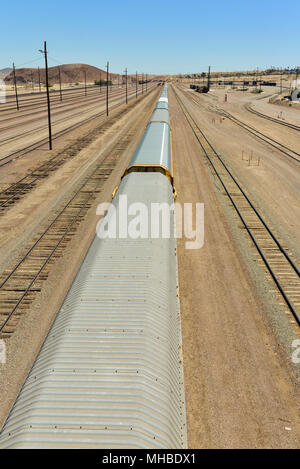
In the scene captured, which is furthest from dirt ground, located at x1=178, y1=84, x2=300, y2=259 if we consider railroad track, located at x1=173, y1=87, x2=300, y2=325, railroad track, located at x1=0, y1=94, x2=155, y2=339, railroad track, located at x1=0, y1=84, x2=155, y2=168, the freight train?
railroad track, located at x1=0, y1=84, x2=155, y2=168

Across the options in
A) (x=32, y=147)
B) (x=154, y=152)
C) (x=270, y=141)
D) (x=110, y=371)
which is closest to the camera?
(x=110, y=371)

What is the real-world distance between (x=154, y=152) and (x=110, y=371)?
16.4 meters

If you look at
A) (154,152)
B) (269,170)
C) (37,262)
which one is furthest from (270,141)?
(37,262)

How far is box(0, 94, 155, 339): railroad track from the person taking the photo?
1234cm

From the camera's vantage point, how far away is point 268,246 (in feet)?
56.1

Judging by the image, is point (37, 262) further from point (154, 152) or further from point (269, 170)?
point (269, 170)

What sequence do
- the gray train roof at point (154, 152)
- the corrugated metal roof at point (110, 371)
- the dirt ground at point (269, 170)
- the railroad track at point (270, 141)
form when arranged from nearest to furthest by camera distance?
the corrugated metal roof at point (110, 371) → the gray train roof at point (154, 152) → the dirt ground at point (269, 170) → the railroad track at point (270, 141)

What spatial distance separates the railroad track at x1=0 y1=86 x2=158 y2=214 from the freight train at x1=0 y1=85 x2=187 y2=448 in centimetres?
1598

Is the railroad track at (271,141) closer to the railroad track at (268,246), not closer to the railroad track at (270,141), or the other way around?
the railroad track at (270,141)

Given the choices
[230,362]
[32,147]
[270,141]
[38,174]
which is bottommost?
[230,362]


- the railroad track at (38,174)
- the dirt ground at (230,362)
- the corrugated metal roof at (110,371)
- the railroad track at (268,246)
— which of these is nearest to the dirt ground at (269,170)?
the railroad track at (268,246)

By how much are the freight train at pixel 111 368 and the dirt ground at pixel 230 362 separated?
2.32 m

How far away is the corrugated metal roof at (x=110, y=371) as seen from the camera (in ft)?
16.8

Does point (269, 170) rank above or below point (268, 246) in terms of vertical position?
above
